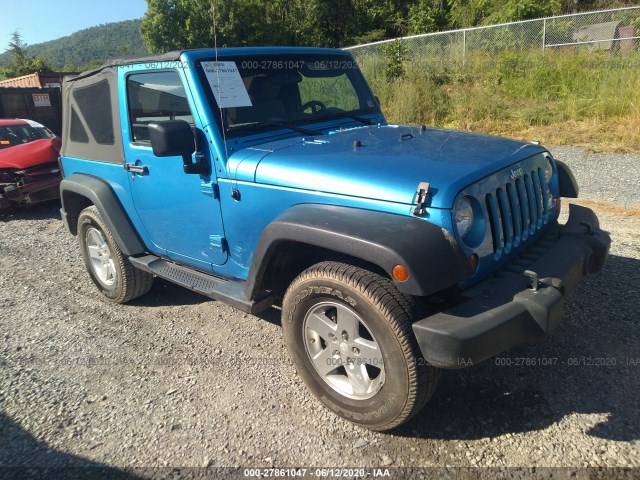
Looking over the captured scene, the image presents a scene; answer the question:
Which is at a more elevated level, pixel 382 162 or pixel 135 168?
pixel 382 162

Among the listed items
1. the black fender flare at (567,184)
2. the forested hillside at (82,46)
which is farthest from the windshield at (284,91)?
the forested hillside at (82,46)

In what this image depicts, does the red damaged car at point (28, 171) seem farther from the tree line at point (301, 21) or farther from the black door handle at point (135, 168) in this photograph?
the tree line at point (301, 21)

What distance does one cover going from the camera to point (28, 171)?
7.78 meters

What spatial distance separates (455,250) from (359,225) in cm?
46

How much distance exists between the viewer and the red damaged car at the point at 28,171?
758 centimetres

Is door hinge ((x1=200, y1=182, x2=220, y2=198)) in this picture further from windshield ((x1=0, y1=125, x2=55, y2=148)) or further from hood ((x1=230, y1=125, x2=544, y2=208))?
windshield ((x1=0, y1=125, x2=55, y2=148))

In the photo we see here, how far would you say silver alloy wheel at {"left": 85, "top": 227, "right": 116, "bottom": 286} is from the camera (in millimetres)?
4406

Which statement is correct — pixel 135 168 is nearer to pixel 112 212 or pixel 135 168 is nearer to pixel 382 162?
pixel 112 212

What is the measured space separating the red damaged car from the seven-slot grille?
7256mm

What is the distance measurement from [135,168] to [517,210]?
2692mm

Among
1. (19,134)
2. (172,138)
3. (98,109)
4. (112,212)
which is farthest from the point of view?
(19,134)

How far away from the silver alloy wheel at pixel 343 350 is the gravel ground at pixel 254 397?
0.24m

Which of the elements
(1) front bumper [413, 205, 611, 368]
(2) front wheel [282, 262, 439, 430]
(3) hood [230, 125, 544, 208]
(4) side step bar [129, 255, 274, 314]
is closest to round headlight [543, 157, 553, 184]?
(3) hood [230, 125, 544, 208]

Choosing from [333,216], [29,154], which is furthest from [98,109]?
[29,154]
